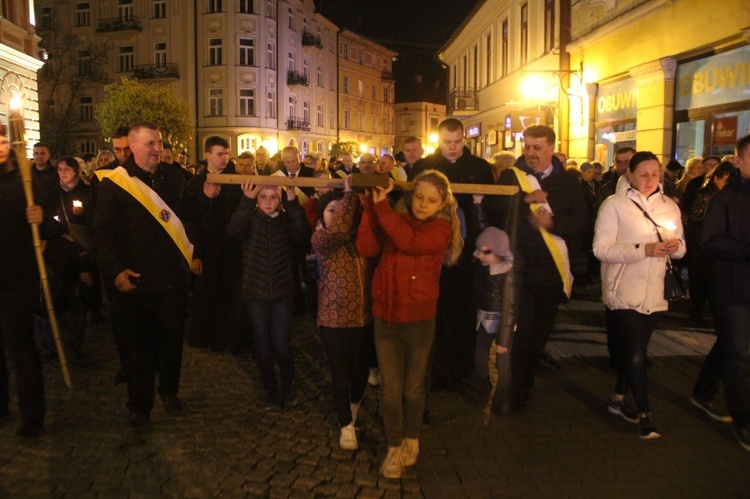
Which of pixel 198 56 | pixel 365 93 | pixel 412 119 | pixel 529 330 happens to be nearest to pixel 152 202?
pixel 529 330

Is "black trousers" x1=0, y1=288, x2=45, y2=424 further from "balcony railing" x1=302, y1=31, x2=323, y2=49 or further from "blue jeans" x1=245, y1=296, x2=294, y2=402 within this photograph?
"balcony railing" x1=302, y1=31, x2=323, y2=49

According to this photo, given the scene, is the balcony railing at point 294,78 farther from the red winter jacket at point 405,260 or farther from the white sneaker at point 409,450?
the white sneaker at point 409,450

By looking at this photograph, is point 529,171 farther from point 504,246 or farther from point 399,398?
point 399,398

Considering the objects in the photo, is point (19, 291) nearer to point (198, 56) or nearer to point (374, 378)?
point (374, 378)

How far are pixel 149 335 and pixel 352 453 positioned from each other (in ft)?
5.84

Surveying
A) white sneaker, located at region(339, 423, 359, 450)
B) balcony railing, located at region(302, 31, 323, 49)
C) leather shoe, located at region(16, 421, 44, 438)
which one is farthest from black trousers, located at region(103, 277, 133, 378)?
balcony railing, located at region(302, 31, 323, 49)

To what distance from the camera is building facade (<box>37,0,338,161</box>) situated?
153 feet

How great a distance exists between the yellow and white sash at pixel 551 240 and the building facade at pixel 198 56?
4337 cm

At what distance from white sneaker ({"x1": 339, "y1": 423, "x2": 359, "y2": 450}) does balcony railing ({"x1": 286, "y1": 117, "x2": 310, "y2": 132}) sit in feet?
158

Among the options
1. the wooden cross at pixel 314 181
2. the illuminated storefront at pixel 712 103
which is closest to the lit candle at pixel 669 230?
the wooden cross at pixel 314 181

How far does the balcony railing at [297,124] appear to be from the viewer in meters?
51.1

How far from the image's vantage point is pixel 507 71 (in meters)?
24.3

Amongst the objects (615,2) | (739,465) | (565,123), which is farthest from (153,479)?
(565,123)

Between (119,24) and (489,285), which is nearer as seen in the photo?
(489,285)
